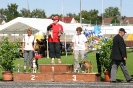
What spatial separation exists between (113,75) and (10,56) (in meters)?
3.89

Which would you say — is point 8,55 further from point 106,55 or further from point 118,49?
point 118,49

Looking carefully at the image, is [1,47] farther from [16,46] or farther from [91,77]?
[91,77]

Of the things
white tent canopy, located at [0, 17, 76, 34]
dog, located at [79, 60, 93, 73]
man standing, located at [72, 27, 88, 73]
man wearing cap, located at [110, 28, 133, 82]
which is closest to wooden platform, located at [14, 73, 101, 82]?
dog, located at [79, 60, 93, 73]

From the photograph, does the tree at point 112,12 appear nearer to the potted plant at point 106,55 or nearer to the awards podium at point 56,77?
the potted plant at point 106,55

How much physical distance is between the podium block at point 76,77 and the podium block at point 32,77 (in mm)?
282

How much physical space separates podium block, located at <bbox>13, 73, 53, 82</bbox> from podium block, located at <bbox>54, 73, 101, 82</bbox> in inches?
11.1

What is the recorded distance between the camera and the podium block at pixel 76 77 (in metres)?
15.3

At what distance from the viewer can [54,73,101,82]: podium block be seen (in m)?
15.3

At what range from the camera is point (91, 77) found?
15.3m

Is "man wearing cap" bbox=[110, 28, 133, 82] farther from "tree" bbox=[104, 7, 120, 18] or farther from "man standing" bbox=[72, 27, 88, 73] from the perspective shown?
"tree" bbox=[104, 7, 120, 18]

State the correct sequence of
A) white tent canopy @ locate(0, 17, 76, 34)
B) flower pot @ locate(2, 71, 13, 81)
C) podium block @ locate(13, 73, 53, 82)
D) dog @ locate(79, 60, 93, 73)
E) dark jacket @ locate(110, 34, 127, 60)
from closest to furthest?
dark jacket @ locate(110, 34, 127, 60) < podium block @ locate(13, 73, 53, 82) < dog @ locate(79, 60, 93, 73) < flower pot @ locate(2, 71, 13, 81) < white tent canopy @ locate(0, 17, 76, 34)

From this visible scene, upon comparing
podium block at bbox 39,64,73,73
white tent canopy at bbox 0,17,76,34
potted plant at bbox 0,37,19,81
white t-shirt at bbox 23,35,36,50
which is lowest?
podium block at bbox 39,64,73,73

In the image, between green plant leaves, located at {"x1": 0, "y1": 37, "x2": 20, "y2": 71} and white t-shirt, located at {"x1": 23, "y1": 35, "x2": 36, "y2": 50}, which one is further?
white t-shirt, located at {"x1": 23, "y1": 35, "x2": 36, "y2": 50}

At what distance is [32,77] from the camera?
15633mm
